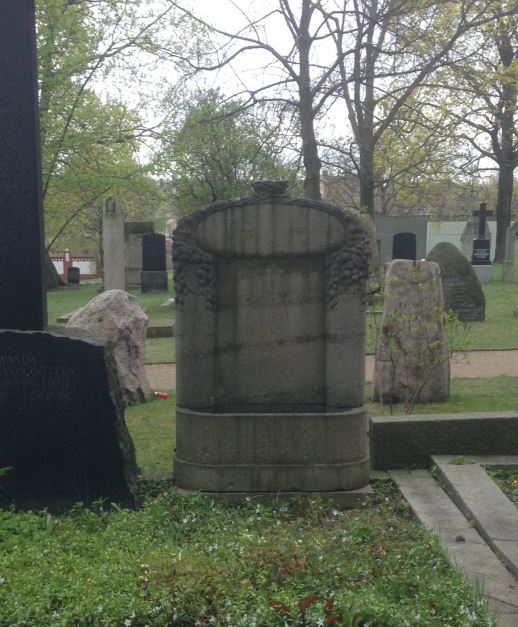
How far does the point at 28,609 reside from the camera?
12.4 feet

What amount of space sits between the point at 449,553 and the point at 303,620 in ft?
4.51

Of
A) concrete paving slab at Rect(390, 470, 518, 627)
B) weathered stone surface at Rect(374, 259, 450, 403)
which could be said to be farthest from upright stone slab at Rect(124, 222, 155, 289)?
concrete paving slab at Rect(390, 470, 518, 627)

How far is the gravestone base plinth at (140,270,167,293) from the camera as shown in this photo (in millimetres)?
29812

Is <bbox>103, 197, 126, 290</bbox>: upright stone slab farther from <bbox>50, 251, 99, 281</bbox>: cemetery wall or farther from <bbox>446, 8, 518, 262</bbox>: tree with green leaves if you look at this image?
Answer: <bbox>50, 251, 99, 281</bbox>: cemetery wall

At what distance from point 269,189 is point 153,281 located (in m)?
24.1

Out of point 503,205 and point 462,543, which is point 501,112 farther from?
point 462,543

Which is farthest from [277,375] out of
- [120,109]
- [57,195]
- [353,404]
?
[120,109]

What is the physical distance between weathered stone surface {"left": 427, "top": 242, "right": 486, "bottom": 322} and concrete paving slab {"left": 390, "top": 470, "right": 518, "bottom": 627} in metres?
11.4

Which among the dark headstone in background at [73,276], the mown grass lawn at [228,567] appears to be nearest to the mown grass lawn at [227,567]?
the mown grass lawn at [228,567]

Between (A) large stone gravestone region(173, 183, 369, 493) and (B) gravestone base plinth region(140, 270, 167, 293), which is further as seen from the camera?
(B) gravestone base plinth region(140, 270, 167, 293)

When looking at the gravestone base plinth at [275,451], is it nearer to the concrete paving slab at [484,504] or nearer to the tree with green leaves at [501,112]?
the concrete paving slab at [484,504]

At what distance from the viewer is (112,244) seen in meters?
24.3

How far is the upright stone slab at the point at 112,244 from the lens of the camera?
2431 centimetres

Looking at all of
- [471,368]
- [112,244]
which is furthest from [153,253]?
[471,368]
